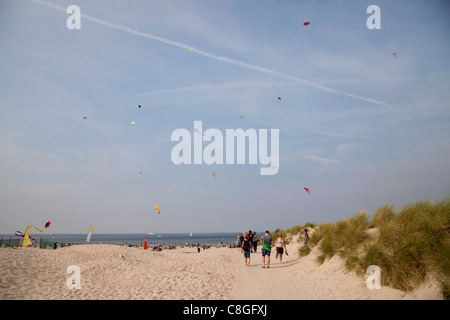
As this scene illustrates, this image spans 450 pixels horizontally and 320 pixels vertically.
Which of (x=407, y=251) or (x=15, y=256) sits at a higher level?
(x=407, y=251)

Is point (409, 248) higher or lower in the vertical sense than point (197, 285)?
higher

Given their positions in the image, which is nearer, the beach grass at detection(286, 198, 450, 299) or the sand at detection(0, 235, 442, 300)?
the beach grass at detection(286, 198, 450, 299)

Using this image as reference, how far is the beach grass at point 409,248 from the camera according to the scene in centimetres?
628

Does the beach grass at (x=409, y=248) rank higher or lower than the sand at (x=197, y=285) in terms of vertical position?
higher

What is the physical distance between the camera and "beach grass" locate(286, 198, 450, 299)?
6.28m

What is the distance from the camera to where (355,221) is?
11391 millimetres

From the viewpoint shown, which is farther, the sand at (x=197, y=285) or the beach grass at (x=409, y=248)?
the sand at (x=197, y=285)

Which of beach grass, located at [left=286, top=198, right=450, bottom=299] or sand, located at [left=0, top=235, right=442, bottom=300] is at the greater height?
beach grass, located at [left=286, top=198, right=450, bottom=299]

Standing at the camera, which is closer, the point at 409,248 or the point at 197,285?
the point at 409,248

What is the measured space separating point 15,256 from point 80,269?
3.57 m

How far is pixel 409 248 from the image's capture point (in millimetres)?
6938
